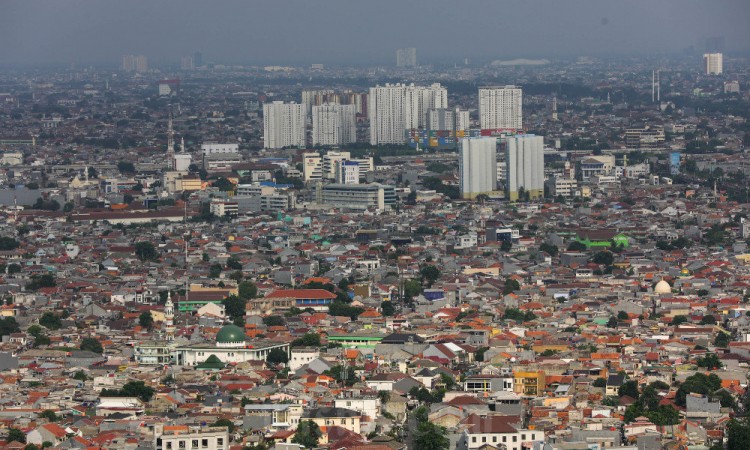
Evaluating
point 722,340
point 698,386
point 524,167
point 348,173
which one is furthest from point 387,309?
point 348,173

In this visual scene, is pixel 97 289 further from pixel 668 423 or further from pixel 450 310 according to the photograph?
pixel 668 423

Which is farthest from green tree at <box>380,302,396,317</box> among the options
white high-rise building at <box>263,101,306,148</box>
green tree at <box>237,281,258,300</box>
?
white high-rise building at <box>263,101,306,148</box>

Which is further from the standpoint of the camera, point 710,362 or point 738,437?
point 710,362

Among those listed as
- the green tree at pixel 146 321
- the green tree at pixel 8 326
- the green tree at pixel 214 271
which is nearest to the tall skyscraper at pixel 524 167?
the green tree at pixel 214 271

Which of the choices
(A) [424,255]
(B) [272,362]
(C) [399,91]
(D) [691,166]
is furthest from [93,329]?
(C) [399,91]

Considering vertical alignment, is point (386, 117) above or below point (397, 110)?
below

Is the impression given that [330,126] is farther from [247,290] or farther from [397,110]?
[247,290]
